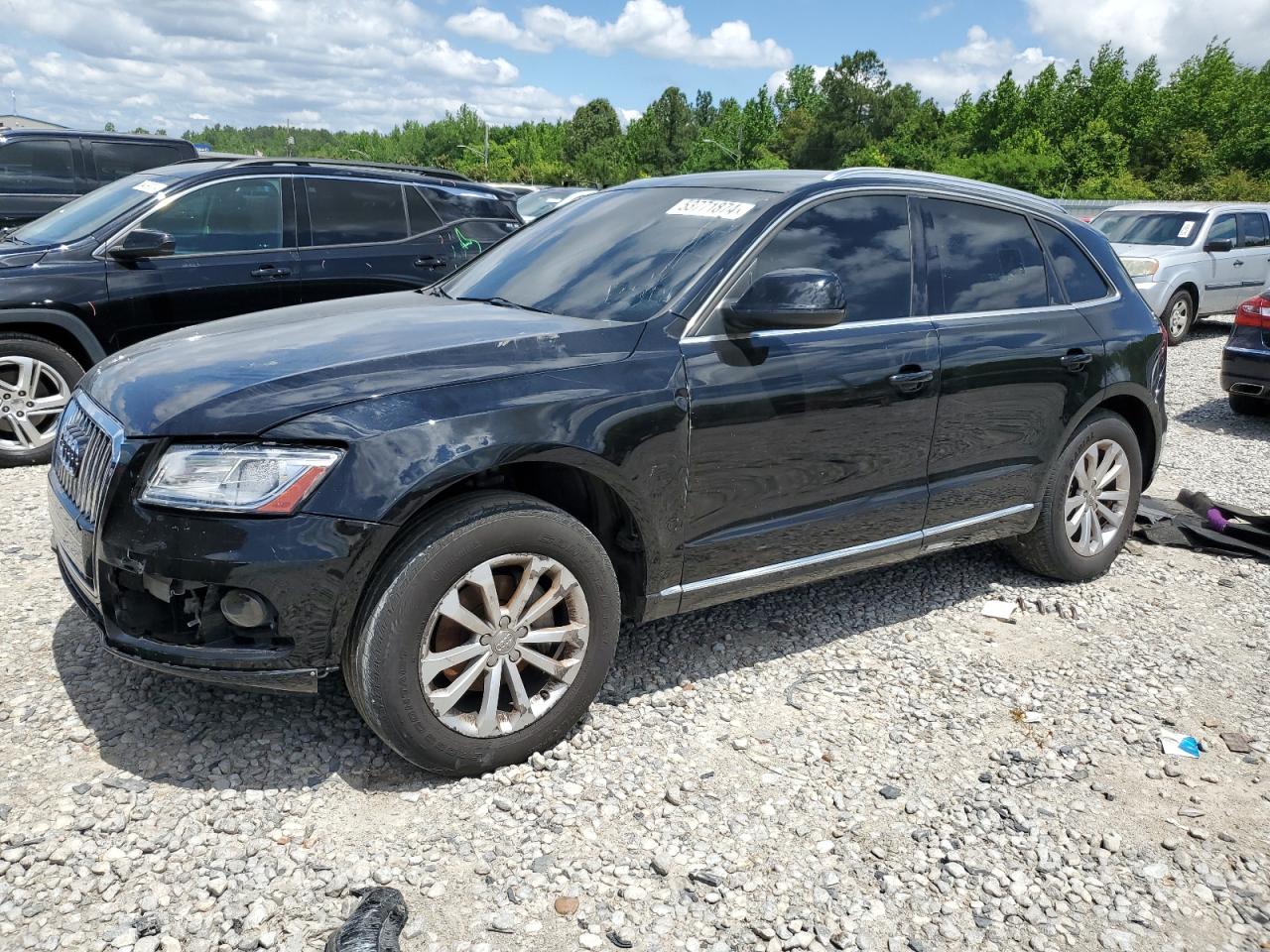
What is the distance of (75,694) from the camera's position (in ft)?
11.2

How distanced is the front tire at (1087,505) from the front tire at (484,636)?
244 cm

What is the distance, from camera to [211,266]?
6.59 m

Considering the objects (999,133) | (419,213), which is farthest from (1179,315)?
(999,133)

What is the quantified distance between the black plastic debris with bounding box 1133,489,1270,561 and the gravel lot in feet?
3.94

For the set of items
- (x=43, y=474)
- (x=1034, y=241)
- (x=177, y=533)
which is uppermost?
(x=1034, y=241)

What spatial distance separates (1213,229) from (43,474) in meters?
13.9

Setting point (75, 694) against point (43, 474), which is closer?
point (75, 694)

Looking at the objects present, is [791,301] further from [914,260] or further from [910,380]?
[914,260]

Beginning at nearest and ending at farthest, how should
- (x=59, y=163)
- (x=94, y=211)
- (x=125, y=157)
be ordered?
(x=94, y=211) → (x=59, y=163) → (x=125, y=157)

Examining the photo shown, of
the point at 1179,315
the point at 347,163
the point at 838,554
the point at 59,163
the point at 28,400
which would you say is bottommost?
the point at 1179,315

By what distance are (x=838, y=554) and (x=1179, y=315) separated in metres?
11.6

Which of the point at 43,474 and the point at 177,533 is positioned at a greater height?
the point at 177,533

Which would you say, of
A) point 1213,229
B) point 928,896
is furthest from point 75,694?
point 1213,229

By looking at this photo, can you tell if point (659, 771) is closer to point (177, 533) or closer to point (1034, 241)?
point (177, 533)
